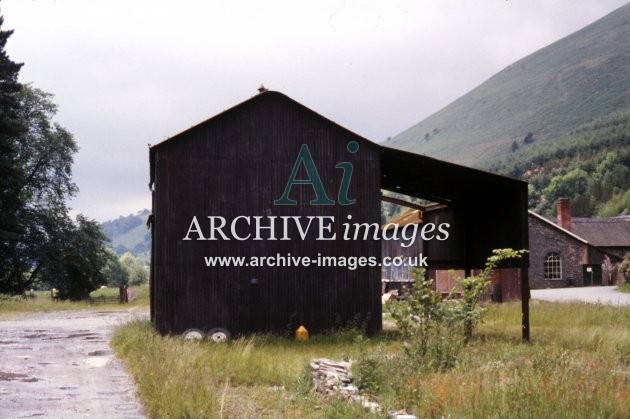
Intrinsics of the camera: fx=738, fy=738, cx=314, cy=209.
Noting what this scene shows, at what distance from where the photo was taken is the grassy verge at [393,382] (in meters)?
8.38

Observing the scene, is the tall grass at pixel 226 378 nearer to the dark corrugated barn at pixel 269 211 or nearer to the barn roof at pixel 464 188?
the dark corrugated barn at pixel 269 211

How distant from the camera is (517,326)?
67.5 feet

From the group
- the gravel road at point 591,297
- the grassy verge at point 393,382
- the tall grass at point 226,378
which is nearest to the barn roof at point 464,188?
the grassy verge at point 393,382

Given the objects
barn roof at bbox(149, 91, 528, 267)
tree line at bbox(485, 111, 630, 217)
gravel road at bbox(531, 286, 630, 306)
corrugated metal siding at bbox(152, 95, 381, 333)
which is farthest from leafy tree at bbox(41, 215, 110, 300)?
tree line at bbox(485, 111, 630, 217)

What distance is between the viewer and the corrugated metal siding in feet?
59.9

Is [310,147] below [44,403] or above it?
above

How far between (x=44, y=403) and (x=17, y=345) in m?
7.90

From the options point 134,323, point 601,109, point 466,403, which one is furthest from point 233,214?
point 601,109

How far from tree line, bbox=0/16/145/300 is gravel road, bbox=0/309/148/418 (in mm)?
22787

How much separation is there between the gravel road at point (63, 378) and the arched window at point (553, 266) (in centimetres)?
3508

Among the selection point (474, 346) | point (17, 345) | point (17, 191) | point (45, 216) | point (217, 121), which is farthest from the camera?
point (45, 216)

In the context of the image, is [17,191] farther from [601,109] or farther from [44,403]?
[601,109]

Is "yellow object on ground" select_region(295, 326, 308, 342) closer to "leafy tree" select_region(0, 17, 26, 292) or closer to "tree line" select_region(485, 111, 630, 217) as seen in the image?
"leafy tree" select_region(0, 17, 26, 292)

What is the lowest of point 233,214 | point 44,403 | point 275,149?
point 44,403
